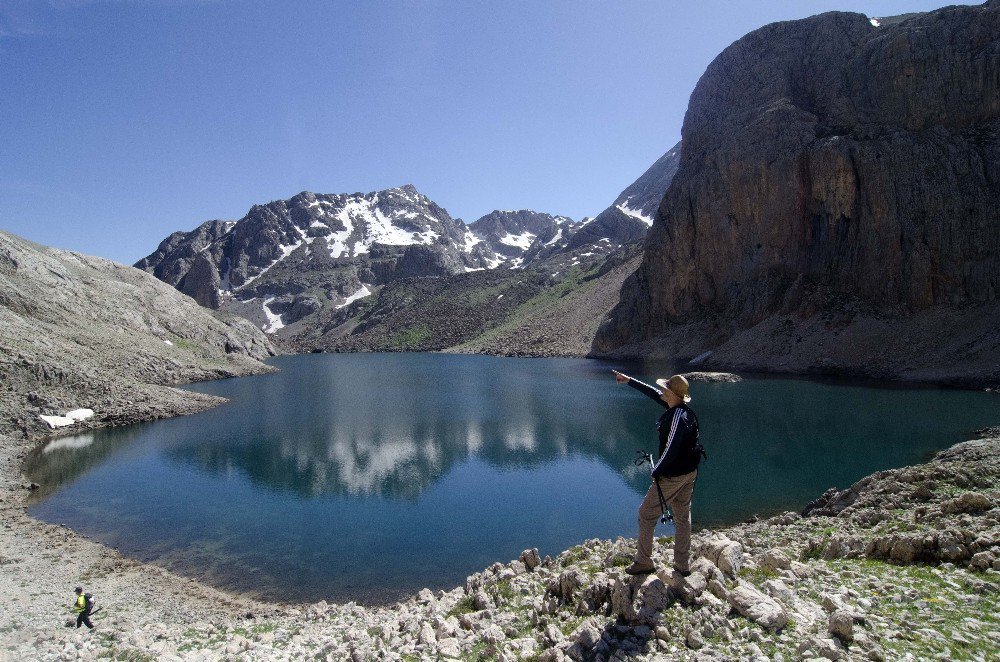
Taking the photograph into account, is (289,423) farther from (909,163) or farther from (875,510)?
(909,163)

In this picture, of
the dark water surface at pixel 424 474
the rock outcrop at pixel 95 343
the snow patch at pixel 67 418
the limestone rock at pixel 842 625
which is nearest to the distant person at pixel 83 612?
the dark water surface at pixel 424 474

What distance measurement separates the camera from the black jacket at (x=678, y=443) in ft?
26.6

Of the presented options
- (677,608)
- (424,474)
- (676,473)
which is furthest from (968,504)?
(424,474)

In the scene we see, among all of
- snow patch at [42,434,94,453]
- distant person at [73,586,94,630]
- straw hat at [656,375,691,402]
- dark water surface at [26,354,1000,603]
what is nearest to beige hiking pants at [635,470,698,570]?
straw hat at [656,375,691,402]

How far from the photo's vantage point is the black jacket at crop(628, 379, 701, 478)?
8.11 meters

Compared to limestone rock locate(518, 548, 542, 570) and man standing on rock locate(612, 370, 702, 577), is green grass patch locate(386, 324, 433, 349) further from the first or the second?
man standing on rock locate(612, 370, 702, 577)

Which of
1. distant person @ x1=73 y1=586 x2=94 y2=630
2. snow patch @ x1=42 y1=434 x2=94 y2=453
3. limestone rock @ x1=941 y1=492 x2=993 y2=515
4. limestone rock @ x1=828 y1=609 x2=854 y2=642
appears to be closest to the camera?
limestone rock @ x1=828 y1=609 x2=854 y2=642

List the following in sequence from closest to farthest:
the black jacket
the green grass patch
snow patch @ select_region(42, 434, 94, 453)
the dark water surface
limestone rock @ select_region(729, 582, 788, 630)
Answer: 1. limestone rock @ select_region(729, 582, 788, 630)
2. the black jacket
3. the dark water surface
4. snow patch @ select_region(42, 434, 94, 453)
5. the green grass patch

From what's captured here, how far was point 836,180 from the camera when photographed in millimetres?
74375

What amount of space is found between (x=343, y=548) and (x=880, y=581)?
57.3 ft

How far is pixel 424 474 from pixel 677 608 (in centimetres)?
2383

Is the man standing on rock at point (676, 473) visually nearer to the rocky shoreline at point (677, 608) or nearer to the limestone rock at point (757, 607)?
the rocky shoreline at point (677, 608)

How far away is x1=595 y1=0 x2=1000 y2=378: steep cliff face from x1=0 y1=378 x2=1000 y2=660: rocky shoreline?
63.8m

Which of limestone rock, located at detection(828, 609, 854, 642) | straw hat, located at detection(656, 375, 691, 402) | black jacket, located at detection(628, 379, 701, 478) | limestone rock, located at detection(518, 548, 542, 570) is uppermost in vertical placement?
straw hat, located at detection(656, 375, 691, 402)
